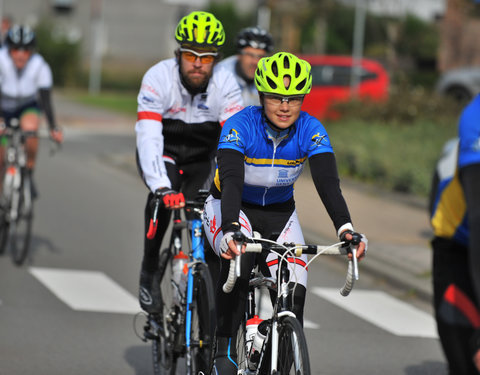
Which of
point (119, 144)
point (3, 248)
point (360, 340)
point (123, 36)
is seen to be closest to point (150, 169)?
point (360, 340)

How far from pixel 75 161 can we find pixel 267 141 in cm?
1322

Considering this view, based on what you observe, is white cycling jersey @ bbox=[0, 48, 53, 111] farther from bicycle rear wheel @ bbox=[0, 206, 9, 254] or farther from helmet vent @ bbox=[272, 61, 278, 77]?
helmet vent @ bbox=[272, 61, 278, 77]

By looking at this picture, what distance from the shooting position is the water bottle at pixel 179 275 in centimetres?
540

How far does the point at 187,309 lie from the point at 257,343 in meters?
0.92

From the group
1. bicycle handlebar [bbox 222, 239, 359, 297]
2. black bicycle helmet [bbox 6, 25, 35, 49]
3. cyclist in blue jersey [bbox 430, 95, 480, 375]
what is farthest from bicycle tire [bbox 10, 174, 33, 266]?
cyclist in blue jersey [bbox 430, 95, 480, 375]

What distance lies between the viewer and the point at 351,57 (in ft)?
120

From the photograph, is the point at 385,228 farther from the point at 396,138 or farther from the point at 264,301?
the point at 396,138

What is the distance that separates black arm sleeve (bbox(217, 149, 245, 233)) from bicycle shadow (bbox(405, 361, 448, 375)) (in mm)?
2684

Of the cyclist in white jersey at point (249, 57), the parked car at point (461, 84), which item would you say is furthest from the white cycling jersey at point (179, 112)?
the parked car at point (461, 84)

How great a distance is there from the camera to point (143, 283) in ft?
19.6

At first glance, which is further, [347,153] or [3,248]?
[347,153]

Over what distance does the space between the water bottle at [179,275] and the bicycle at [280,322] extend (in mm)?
869

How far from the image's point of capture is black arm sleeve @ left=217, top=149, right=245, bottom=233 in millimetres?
4177

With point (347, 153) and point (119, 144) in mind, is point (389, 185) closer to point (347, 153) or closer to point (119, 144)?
point (347, 153)
